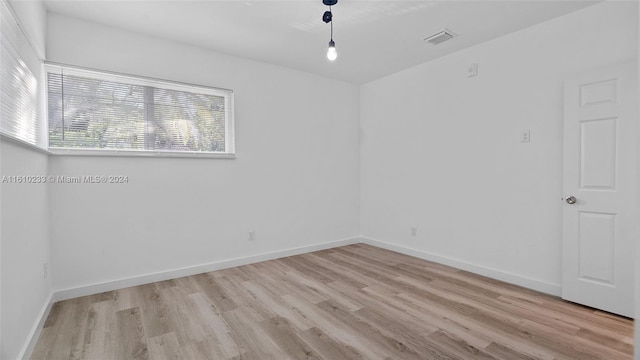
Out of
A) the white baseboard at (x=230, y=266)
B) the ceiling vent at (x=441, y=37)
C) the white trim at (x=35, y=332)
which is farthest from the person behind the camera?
the ceiling vent at (x=441, y=37)

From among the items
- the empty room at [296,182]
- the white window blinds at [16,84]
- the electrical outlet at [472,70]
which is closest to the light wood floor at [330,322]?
the empty room at [296,182]

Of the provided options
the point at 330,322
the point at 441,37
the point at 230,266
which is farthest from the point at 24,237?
the point at 441,37

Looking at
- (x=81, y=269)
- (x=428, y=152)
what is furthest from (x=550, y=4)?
(x=81, y=269)

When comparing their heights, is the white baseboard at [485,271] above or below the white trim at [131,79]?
below

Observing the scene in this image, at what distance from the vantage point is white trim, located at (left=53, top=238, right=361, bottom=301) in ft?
9.45

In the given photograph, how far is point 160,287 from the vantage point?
3.13 meters

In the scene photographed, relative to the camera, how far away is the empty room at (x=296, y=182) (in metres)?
2.13

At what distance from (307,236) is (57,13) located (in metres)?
3.68

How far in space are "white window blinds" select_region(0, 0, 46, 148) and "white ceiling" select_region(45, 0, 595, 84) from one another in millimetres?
790

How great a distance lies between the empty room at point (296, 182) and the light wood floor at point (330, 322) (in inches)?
0.8

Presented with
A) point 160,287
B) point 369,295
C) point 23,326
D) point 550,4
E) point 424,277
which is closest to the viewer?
point 23,326

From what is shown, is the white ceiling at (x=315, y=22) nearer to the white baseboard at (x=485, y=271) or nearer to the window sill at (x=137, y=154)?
the window sill at (x=137, y=154)

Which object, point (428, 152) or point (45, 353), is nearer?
point (45, 353)

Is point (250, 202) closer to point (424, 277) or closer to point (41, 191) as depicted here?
point (41, 191)
